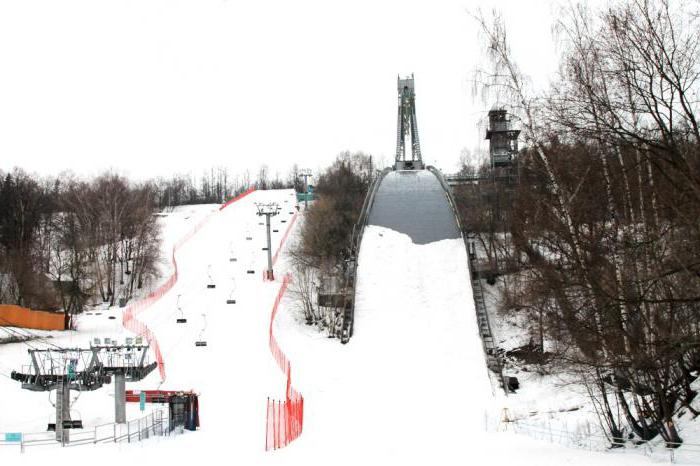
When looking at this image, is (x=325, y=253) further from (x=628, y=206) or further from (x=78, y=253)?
(x=628, y=206)

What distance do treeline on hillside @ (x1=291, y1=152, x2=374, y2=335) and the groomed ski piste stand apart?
118 cm

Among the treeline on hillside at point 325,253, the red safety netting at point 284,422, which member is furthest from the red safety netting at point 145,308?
Answer: the treeline on hillside at point 325,253

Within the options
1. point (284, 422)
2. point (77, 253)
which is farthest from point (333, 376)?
point (77, 253)

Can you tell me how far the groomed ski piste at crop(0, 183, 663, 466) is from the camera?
1545 centimetres

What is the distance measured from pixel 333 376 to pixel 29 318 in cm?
1661

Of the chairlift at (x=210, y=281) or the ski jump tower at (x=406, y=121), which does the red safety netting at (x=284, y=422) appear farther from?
the ski jump tower at (x=406, y=121)

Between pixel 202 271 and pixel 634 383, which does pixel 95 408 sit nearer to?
pixel 634 383

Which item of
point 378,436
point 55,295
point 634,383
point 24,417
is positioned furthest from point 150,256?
point 634,383

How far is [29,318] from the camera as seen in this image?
33.3m

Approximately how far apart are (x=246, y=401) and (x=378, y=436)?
240 inches

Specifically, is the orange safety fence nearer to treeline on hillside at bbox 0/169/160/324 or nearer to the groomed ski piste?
the groomed ski piste

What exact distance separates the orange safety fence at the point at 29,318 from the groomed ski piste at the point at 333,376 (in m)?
1.66

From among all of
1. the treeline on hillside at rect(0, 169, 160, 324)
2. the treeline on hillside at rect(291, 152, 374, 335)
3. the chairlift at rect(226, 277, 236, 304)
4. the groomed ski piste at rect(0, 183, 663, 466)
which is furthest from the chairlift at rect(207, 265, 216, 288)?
the treeline on hillside at rect(291, 152, 374, 335)

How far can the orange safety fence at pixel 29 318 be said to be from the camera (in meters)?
31.7
